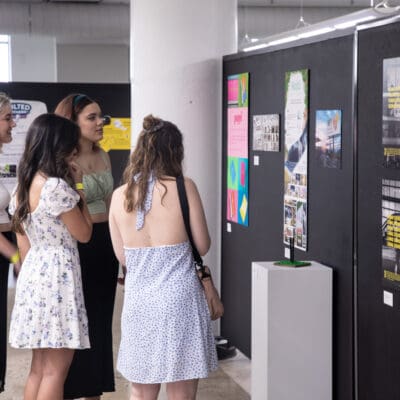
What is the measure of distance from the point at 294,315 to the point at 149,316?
1104mm

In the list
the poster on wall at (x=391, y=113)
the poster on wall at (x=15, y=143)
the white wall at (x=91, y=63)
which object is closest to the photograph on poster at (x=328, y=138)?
the poster on wall at (x=391, y=113)

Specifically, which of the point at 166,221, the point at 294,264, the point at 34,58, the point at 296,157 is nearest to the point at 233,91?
the point at 296,157

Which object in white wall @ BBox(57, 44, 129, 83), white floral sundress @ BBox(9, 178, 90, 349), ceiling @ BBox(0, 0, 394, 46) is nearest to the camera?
white floral sundress @ BBox(9, 178, 90, 349)

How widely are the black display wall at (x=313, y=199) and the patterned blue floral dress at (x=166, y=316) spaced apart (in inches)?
41.5

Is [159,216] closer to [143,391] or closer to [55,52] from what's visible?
[143,391]

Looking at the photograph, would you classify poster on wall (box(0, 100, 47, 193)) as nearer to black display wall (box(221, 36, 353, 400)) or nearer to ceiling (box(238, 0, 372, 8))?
black display wall (box(221, 36, 353, 400))

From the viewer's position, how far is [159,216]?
345cm

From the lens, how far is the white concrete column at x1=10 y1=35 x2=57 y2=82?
19562 mm

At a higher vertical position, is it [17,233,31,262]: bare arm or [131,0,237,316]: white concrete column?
[131,0,237,316]: white concrete column

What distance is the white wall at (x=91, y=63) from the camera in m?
18.7

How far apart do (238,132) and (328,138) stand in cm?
153

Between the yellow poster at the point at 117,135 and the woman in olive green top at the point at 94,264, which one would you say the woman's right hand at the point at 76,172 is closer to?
the woman in olive green top at the point at 94,264

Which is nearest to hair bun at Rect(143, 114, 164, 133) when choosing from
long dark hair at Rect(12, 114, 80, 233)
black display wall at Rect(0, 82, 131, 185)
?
long dark hair at Rect(12, 114, 80, 233)

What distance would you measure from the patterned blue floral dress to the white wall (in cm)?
1553
